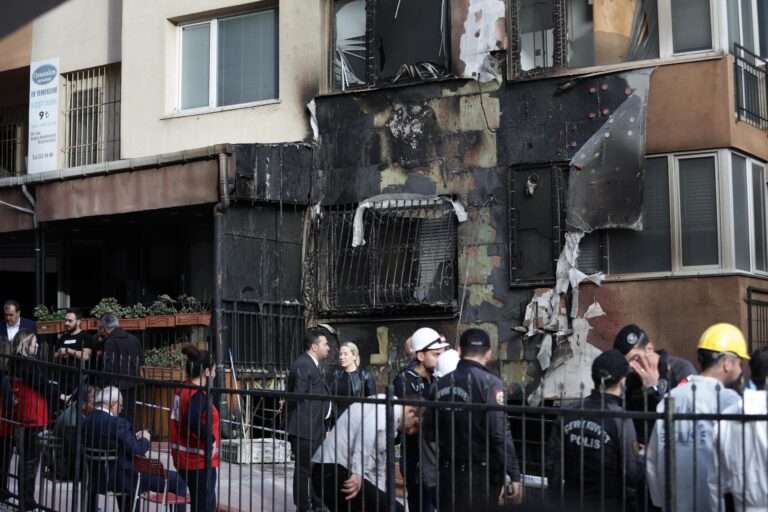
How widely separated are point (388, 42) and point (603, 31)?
124 inches

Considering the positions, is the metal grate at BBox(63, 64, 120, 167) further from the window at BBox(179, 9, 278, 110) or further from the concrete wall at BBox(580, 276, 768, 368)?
the concrete wall at BBox(580, 276, 768, 368)

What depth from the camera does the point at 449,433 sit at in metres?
7.62

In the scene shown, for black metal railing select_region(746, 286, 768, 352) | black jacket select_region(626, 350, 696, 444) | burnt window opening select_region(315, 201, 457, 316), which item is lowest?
black jacket select_region(626, 350, 696, 444)

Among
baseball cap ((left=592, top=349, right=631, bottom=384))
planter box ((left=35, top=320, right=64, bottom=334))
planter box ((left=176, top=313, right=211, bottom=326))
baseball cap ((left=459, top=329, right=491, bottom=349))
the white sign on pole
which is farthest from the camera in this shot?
the white sign on pole

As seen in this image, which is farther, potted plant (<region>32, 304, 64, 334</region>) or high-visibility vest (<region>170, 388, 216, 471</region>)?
potted plant (<region>32, 304, 64, 334</region>)

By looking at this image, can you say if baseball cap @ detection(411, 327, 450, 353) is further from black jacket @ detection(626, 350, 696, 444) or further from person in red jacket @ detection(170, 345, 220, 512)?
person in red jacket @ detection(170, 345, 220, 512)

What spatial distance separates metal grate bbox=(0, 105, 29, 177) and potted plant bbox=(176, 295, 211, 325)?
6.99 m

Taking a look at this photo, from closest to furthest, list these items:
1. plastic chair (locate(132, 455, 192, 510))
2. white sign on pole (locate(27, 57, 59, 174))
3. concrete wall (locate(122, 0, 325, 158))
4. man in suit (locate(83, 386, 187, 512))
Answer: plastic chair (locate(132, 455, 192, 510)) < man in suit (locate(83, 386, 187, 512)) < concrete wall (locate(122, 0, 325, 158)) < white sign on pole (locate(27, 57, 59, 174))

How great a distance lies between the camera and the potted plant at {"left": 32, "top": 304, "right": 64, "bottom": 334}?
18.0 metres

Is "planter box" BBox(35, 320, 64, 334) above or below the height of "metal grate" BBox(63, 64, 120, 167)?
below

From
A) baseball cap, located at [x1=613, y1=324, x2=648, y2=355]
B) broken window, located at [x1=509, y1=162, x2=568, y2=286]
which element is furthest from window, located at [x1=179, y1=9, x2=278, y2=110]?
baseball cap, located at [x1=613, y1=324, x2=648, y2=355]

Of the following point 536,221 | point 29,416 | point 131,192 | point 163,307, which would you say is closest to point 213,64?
point 131,192

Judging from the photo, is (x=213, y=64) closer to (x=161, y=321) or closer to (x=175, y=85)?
(x=175, y=85)

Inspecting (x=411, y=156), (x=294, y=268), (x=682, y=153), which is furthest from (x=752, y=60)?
(x=294, y=268)
